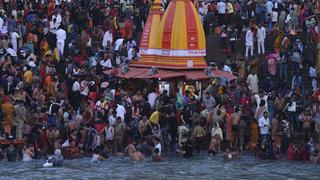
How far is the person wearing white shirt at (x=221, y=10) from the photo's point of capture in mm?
46469

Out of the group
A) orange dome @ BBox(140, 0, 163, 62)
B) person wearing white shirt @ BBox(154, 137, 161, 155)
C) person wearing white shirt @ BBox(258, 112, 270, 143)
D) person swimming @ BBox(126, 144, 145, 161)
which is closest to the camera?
person wearing white shirt @ BBox(154, 137, 161, 155)

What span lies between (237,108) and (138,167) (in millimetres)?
4426

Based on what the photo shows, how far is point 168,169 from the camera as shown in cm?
3409

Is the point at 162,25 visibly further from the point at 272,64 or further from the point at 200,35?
the point at 272,64

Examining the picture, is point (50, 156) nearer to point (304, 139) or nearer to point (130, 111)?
point (130, 111)

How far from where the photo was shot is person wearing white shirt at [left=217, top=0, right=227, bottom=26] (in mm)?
46469

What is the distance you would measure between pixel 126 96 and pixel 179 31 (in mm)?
4480

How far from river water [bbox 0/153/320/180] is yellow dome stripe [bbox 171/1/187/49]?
7.12 metres

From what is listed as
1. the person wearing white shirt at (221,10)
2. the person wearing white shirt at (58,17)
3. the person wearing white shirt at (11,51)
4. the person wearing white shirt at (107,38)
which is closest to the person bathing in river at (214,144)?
the person wearing white shirt at (11,51)

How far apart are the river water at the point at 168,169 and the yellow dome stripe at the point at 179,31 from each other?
23.4 ft

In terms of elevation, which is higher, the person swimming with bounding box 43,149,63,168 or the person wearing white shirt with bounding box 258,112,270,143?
the person wearing white shirt with bounding box 258,112,270,143

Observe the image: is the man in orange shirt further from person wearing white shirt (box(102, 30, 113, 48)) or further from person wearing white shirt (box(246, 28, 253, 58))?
person wearing white shirt (box(246, 28, 253, 58))

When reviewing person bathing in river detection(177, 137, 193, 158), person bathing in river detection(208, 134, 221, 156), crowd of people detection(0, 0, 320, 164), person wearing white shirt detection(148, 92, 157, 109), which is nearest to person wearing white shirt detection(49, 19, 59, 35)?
crowd of people detection(0, 0, 320, 164)

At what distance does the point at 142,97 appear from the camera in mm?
39312
